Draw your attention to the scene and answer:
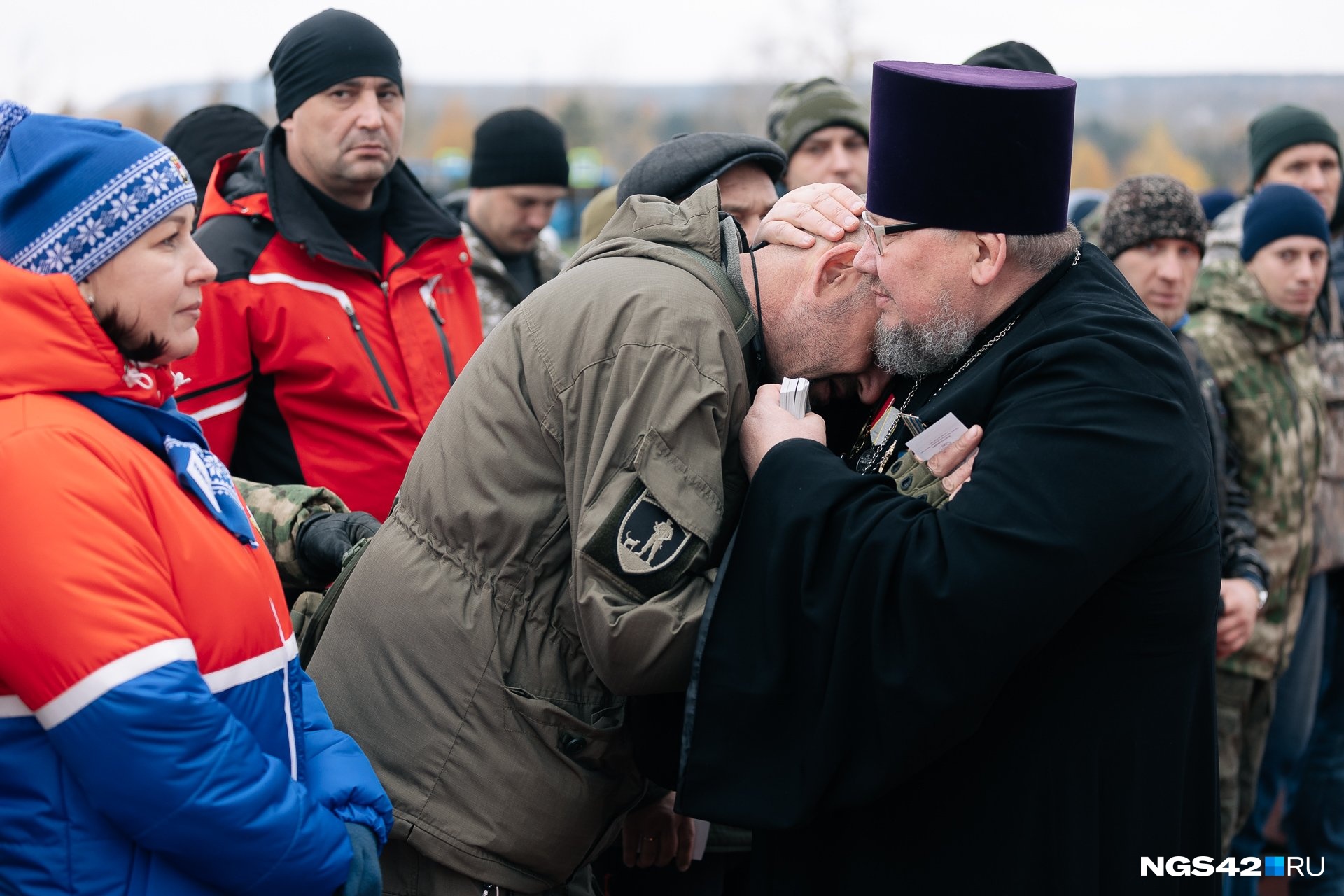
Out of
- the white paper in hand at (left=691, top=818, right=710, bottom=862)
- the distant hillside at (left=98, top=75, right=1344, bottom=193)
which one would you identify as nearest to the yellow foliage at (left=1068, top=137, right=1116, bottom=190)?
the distant hillside at (left=98, top=75, right=1344, bottom=193)

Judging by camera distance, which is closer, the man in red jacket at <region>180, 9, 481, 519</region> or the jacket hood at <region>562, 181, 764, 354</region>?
the jacket hood at <region>562, 181, 764, 354</region>

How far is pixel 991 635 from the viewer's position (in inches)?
79.6

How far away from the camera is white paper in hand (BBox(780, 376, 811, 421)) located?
239 cm

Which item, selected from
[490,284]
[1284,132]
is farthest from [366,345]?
[1284,132]

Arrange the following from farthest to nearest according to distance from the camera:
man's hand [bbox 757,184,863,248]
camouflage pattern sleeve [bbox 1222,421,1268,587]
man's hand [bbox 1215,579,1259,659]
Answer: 1. camouflage pattern sleeve [bbox 1222,421,1268,587]
2. man's hand [bbox 1215,579,1259,659]
3. man's hand [bbox 757,184,863,248]

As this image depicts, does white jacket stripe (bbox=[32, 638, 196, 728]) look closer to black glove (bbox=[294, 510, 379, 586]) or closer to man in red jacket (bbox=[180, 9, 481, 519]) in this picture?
Answer: black glove (bbox=[294, 510, 379, 586])

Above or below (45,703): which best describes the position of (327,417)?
below

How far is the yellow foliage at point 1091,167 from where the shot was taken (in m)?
54.5

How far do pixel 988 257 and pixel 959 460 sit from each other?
40 centimetres

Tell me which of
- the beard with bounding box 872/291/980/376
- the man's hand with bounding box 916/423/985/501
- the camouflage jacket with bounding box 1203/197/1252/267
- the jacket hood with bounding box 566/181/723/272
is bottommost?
the camouflage jacket with bounding box 1203/197/1252/267

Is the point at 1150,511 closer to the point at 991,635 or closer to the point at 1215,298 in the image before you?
the point at 991,635

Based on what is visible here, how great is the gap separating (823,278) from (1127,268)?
251 centimetres

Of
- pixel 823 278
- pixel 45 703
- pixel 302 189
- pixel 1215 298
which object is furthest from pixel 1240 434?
pixel 45 703

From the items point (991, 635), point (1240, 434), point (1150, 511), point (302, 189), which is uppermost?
point (302, 189)
